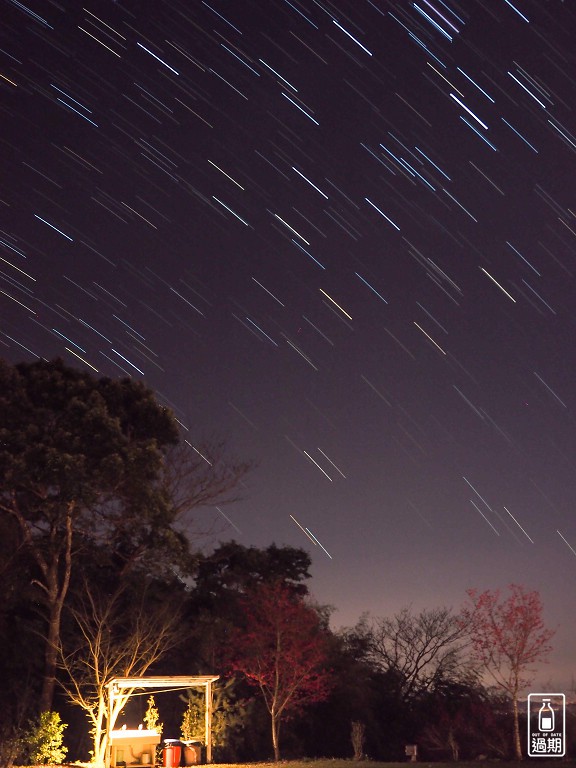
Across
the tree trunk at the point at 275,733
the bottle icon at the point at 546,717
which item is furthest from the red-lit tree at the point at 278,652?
the bottle icon at the point at 546,717

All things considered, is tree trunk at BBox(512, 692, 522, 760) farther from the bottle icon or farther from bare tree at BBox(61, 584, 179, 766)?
bare tree at BBox(61, 584, 179, 766)

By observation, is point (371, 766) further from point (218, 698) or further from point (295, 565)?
point (295, 565)

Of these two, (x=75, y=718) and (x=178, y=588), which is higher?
(x=178, y=588)

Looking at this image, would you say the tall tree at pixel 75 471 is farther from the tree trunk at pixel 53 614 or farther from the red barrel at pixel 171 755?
the red barrel at pixel 171 755

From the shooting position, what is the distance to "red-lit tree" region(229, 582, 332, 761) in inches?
917

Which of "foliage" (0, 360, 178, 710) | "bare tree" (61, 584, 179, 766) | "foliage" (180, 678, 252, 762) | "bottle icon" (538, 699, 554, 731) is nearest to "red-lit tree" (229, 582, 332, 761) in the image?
"foliage" (180, 678, 252, 762)

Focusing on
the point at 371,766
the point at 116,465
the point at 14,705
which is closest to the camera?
the point at 371,766

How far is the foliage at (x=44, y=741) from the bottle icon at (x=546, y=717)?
34.9 feet

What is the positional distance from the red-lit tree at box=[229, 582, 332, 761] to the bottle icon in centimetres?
660

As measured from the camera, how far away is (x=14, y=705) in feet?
70.2

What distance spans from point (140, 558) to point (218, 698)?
173 inches

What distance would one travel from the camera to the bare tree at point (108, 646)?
18594 millimetres

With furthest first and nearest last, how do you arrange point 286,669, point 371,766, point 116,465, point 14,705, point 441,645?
point 441,645 < point 286,669 < point 14,705 < point 116,465 < point 371,766

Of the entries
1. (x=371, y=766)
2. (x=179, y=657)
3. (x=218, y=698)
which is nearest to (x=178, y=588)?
(x=179, y=657)
